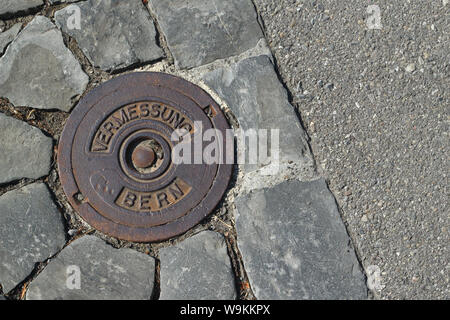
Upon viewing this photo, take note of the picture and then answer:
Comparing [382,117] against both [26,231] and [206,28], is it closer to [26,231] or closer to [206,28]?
[206,28]

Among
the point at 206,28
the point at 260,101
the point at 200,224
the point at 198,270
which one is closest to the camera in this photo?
the point at 198,270

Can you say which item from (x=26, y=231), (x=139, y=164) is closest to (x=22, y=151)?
(x=26, y=231)

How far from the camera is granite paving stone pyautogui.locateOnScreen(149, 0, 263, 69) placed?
8.23ft

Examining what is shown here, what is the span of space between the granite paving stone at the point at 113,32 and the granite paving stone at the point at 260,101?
374 millimetres

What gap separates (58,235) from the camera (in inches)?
90.5

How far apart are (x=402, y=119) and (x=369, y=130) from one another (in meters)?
0.17

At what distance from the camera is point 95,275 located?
87.3 inches

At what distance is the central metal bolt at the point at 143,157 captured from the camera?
2340 millimetres

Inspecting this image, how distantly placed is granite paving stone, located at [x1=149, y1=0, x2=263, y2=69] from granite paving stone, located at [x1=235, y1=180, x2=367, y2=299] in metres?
0.76

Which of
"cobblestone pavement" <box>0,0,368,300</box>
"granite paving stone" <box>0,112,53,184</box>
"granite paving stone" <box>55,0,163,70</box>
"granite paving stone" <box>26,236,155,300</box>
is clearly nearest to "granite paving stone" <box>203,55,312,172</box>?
"cobblestone pavement" <box>0,0,368,300</box>

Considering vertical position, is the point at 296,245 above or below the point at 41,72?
below

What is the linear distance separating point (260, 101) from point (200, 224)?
2.21ft

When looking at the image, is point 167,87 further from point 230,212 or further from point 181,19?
point 230,212

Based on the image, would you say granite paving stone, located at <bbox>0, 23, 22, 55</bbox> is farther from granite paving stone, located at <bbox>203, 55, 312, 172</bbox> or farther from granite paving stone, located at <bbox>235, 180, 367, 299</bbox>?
granite paving stone, located at <bbox>235, 180, 367, 299</bbox>
